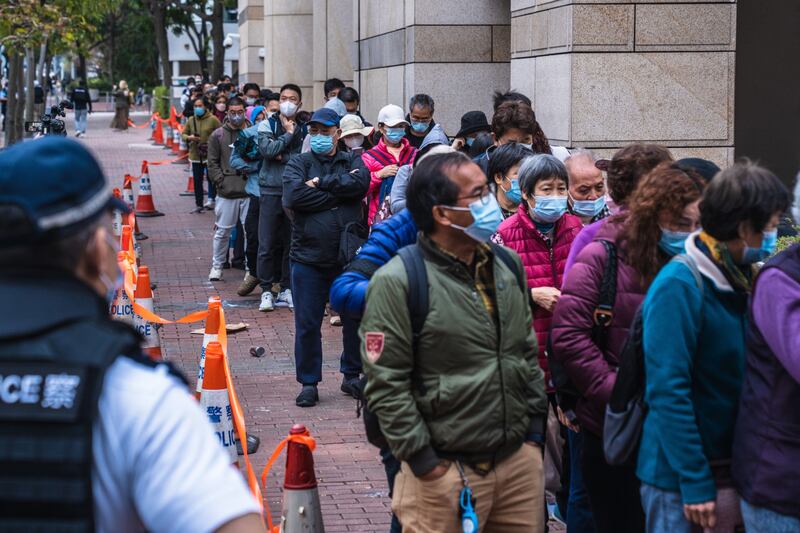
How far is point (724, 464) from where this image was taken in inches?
151

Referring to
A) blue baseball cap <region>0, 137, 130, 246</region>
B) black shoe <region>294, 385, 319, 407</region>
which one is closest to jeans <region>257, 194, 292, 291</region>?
black shoe <region>294, 385, 319, 407</region>

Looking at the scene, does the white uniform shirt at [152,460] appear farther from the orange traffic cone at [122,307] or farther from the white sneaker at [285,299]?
the white sneaker at [285,299]

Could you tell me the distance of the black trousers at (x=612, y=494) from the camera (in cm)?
465

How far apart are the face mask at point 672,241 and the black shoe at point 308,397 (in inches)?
198

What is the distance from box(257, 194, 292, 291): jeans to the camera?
491 inches

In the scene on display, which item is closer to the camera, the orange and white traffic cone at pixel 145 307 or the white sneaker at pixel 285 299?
the orange and white traffic cone at pixel 145 307

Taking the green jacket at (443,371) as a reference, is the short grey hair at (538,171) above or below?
above

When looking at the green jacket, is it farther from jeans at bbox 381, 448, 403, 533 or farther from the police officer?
the police officer

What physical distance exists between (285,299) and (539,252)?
25.9ft

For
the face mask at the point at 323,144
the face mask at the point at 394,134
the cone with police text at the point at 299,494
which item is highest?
the face mask at the point at 394,134

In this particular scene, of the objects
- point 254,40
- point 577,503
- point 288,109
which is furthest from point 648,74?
point 254,40

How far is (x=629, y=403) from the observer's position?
4016 millimetres

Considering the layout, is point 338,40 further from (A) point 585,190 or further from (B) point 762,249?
(B) point 762,249

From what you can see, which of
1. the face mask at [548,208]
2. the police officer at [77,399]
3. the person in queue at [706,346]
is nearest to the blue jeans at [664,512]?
the person in queue at [706,346]
